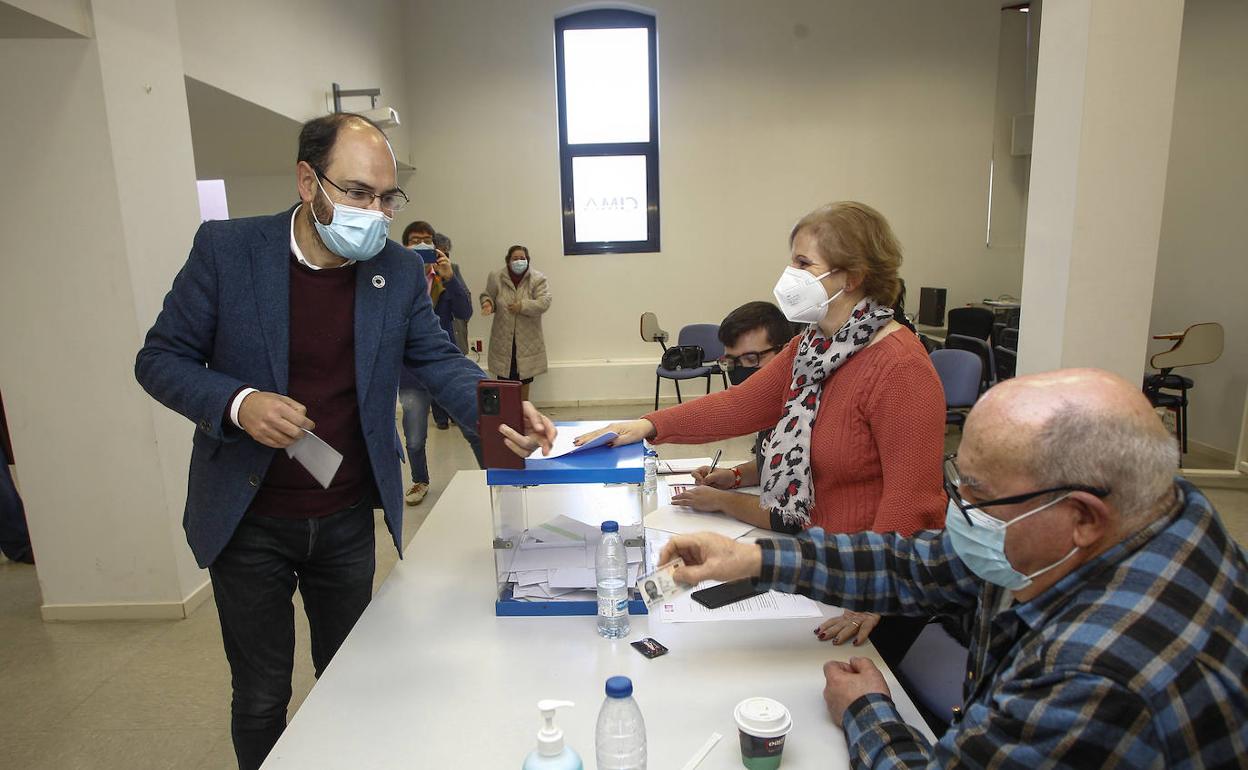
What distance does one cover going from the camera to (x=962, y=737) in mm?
841

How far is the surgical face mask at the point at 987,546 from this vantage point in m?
0.92

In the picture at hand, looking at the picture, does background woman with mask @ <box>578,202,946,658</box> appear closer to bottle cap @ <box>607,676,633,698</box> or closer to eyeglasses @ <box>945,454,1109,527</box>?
eyeglasses @ <box>945,454,1109,527</box>

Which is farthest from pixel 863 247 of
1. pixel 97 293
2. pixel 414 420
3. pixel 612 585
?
pixel 414 420

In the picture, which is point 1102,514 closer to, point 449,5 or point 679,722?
point 679,722

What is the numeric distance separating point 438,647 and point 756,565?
634mm

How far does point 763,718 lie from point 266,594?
1085 millimetres

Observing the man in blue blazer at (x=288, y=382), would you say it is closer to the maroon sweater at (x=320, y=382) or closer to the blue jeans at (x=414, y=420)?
the maroon sweater at (x=320, y=382)

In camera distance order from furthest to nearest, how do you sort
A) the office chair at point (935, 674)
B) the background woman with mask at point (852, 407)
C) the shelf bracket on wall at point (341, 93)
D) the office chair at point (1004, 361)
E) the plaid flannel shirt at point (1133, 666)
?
1. the shelf bracket on wall at point (341, 93)
2. the office chair at point (1004, 361)
3. the background woman with mask at point (852, 407)
4. the office chair at point (935, 674)
5. the plaid flannel shirt at point (1133, 666)

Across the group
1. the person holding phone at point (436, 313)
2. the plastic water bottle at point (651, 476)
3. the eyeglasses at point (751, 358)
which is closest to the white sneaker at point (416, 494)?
the person holding phone at point (436, 313)

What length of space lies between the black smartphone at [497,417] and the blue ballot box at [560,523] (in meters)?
0.02

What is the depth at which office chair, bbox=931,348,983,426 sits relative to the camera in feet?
13.4

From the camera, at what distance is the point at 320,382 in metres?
1.55

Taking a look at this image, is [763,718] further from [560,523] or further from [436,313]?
[436,313]

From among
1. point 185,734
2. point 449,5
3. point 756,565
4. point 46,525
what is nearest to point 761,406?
point 756,565
